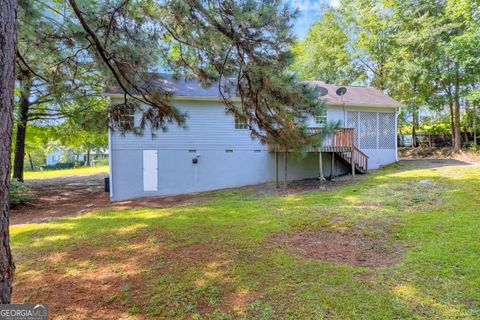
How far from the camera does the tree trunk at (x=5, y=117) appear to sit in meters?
1.86

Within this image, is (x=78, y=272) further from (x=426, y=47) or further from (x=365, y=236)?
(x=426, y=47)

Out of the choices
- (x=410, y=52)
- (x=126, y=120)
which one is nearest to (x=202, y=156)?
(x=126, y=120)

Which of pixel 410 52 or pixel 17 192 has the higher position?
pixel 410 52

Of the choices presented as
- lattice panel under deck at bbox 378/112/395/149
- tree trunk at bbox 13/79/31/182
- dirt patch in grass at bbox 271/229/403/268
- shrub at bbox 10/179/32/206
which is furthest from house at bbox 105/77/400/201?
dirt patch in grass at bbox 271/229/403/268

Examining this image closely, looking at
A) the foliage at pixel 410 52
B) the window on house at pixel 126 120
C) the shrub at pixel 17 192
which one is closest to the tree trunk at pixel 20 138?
the shrub at pixel 17 192

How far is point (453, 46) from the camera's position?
12.4 m

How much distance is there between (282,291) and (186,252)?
1863 millimetres

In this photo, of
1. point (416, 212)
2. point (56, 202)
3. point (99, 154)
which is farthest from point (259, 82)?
point (99, 154)

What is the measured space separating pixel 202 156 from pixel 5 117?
9.43m

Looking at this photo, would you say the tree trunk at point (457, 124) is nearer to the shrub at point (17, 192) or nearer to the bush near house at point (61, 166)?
the shrub at point (17, 192)

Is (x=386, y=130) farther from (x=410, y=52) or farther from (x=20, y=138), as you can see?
(x=20, y=138)

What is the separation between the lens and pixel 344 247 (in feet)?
14.3

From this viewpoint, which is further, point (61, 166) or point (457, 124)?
point (61, 166)

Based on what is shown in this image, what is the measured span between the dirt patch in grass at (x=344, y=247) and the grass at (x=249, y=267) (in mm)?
169
